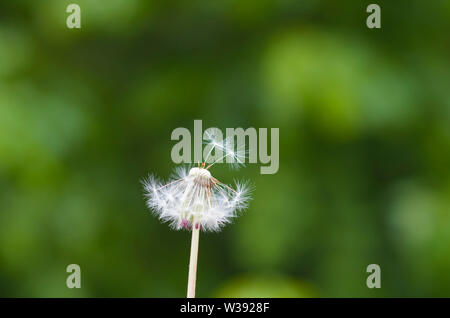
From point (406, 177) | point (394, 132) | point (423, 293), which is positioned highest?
point (394, 132)

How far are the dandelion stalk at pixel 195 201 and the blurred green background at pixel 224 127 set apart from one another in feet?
6.77

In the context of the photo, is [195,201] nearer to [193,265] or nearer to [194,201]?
[194,201]

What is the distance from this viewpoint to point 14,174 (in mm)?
2846

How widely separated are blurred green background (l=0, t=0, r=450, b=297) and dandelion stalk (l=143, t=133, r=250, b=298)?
2.06 meters

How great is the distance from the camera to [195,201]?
0.61 metres

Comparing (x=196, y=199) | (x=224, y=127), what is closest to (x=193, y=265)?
(x=196, y=199)

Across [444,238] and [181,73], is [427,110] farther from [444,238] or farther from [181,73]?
[181,73]

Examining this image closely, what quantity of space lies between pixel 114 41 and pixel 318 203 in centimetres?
130

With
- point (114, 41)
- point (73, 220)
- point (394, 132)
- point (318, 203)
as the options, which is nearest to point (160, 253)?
point (73, 220)

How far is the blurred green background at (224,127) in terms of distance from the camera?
2926 millimetres

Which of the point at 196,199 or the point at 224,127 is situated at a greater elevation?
the point at 224,127

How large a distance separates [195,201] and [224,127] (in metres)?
2.62

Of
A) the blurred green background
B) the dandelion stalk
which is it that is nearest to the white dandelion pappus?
the dandelion stalk

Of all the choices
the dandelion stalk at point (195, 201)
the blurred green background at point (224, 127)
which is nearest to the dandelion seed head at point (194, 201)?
the dandelion stalk at point (195, 201)
